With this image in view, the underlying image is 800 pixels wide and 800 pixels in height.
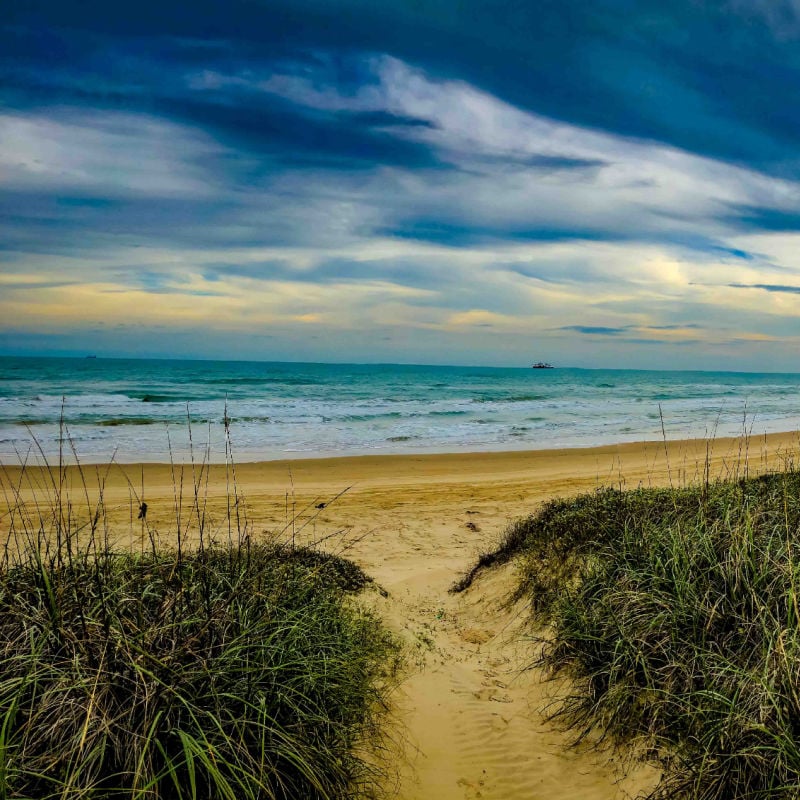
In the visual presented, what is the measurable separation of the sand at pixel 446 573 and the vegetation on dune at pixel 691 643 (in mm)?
275

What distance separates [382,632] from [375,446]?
595 inches

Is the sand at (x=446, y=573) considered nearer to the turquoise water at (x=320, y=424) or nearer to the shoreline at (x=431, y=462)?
the shoreline at (x=431, y=462)

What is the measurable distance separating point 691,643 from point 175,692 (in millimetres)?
2941

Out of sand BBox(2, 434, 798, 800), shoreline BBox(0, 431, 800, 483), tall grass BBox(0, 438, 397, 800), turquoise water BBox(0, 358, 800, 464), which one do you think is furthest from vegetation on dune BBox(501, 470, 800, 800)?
shoreline BBox(0, 431, 800, 483)

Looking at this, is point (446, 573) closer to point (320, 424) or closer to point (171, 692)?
point (171, 692)

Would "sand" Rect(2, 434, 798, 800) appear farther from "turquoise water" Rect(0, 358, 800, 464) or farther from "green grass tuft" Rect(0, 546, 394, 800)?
"turquoise water" Rect(0, 358, 800, 464)

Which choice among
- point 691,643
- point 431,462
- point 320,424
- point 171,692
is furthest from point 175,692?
point 320,424

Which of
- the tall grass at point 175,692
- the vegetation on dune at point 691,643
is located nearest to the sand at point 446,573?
the vegetation on dune at point 691,643

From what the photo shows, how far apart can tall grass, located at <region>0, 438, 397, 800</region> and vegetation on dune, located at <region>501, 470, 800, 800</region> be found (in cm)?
156

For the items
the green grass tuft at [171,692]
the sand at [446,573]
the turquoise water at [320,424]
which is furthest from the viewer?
the turquoise water at [320,424]

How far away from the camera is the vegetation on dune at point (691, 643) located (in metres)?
2.92

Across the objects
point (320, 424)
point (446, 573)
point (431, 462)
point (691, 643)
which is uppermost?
point (691, 643)

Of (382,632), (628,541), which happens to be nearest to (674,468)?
(628,541)

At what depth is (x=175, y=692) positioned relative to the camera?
291cm
